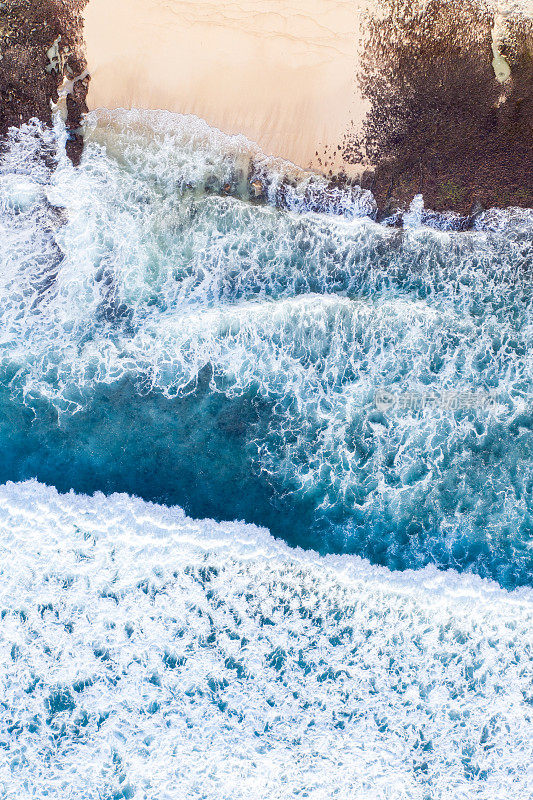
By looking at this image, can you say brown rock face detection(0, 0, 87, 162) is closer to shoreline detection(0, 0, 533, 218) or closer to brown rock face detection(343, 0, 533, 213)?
shoreline detection(0, 0, 533, 218)

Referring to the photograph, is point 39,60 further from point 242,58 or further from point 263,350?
point 263,350

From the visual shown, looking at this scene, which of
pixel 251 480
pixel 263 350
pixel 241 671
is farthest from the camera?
pixel 263 350

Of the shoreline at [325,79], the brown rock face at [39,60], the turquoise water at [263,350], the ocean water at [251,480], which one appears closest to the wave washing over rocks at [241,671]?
the ocean water at [251,480]

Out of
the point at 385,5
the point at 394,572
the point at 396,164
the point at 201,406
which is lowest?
the point at 394,572

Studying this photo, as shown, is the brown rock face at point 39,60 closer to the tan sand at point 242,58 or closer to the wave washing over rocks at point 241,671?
the tan sand at point 242,58

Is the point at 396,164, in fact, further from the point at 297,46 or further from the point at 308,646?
the point at 308,646

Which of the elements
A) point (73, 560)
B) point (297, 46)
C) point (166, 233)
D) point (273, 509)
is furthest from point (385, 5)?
point (73, 560)

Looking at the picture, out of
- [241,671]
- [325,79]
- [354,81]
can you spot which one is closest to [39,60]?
[325,79]

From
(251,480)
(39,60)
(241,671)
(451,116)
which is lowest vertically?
(241,671)
